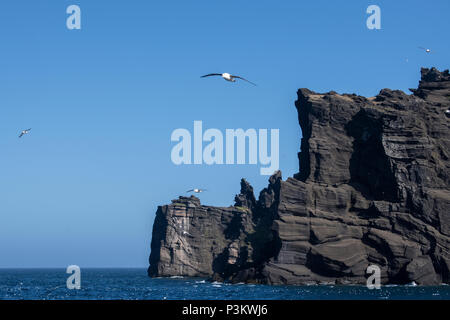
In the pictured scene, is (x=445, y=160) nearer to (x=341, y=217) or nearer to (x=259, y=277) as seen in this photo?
(x=341, y=217)

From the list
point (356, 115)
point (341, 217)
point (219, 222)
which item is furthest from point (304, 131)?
point (219, 222)

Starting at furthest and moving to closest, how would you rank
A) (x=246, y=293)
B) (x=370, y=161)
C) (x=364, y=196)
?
(x=370, y=161), (x=364, y=196), (x=246, y=293)

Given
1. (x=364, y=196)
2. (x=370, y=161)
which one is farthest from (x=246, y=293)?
(x=370, y=161)

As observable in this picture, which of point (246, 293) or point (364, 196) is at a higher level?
point (364, 196)

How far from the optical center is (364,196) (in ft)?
355

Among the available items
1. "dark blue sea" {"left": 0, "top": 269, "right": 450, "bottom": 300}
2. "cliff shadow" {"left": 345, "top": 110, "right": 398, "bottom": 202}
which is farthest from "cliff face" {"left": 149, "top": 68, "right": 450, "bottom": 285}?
"dark blue sea" {"left": 0, "top": 269, "right": 450, "bottom": 300}

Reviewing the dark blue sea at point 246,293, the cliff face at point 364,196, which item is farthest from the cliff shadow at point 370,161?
the dark blue sea at point 246,293

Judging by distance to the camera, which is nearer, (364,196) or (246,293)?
(246,293)

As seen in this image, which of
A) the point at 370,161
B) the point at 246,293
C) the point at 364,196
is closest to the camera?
the point at 246,293

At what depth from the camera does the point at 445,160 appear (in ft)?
360

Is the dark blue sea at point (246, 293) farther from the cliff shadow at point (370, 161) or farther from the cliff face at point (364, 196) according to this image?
the cliff shadow at point (370, 161)

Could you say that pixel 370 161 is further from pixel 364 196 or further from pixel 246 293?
pixel 246 293

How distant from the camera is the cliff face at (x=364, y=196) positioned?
9950 centimetres

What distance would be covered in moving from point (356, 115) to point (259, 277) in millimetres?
33713
